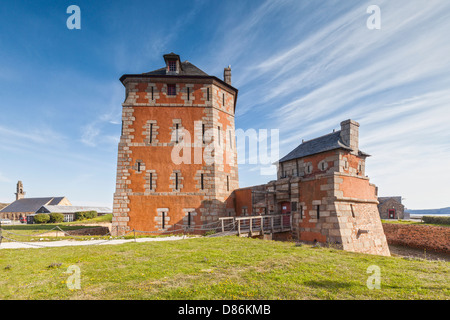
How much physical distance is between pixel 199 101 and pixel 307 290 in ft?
57.4

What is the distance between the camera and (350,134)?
1842 cm

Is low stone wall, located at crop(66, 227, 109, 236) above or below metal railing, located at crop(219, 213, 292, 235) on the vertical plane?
below

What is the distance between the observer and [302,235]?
15.6 meters

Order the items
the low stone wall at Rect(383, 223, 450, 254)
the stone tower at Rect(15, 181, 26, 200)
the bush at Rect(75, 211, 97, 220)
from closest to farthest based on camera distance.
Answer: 1. the low stone wall at Rect(383, 223, 450, 254)
2. the bush at Rect(75, 211, 97, 220)
3. the stone tower at Rect(15, 181, 26, 200)

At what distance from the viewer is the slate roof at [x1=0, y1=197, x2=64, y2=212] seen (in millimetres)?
47031

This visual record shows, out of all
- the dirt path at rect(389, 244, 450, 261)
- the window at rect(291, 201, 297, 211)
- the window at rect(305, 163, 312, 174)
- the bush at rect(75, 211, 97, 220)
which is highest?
the window at rect(305, 163, 312, 174)

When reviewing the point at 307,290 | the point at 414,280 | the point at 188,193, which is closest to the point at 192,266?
the point at 307,290

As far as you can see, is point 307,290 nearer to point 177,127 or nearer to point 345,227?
point 345,227

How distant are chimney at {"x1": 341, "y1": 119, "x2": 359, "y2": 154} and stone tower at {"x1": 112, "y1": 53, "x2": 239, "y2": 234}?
9681mm

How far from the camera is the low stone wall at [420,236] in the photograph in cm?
2222

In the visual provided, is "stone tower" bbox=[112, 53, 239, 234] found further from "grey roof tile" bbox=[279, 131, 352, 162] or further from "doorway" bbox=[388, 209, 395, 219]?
"doorway" bbox=[388, 209, 395, 219]

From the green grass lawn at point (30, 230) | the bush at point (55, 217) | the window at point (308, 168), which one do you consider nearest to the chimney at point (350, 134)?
the window at point (308, 168)

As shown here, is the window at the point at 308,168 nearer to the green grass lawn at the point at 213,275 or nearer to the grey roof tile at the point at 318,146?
the grey roof tile at the point at 318,146

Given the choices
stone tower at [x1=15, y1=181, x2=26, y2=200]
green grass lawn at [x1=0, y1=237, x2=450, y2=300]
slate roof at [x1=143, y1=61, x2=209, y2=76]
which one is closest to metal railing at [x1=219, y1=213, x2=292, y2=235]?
green grass lawn at [x1=0, y1=237, x2=450, y2=300]
